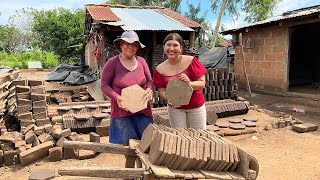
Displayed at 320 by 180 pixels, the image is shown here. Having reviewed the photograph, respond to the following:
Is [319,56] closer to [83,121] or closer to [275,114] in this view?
[275,114]

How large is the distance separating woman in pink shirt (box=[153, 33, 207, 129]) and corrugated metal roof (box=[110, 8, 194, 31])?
25.3ft

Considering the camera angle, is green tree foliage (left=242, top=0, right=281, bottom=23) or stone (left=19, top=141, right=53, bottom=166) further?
green tree foliage (left=242, top=0, right=281, bottom=23)

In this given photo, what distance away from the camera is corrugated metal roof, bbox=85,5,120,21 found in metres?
10.8

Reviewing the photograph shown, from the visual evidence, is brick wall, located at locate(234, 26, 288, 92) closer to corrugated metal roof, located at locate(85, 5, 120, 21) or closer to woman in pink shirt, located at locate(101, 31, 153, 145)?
corrugated metal roof, located at locate(85, 5, 120, 21)

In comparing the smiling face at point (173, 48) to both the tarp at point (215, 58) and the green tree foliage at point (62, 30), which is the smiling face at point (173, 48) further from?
the green tree foliage at point (62, 30)

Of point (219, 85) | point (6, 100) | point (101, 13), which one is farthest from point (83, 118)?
point (101, 13)

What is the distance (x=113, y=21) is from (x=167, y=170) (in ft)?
30.9

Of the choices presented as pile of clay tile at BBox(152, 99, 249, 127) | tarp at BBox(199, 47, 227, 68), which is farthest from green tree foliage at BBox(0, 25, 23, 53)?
pile of clay tile at BBox(152, 99, 249, 127)

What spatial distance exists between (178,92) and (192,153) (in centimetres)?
73

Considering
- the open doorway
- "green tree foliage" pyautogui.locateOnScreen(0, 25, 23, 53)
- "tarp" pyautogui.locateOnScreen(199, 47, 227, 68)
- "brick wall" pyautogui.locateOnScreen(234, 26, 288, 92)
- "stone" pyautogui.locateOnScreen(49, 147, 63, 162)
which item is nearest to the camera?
"stone" pyautogui.locateOnScreen(49, 147, 63, 162)

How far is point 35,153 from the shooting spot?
452 cm

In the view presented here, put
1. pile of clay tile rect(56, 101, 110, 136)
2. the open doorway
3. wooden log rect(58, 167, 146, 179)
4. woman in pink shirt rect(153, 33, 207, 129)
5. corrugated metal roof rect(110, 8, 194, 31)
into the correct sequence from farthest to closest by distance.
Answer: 1. the open doorway
2. corrugated metal roof rect(110, 8, 194, 31)
3. pile of clay tile rect(56, 101, 110, 136)
4. woman in pink shirt rect(153, 33, 207, 129)
5. wooden log rect(58, 167, 146, 179)

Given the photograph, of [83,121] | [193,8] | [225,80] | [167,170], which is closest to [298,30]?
[225,80]

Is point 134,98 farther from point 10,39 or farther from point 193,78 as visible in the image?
point 10,39
